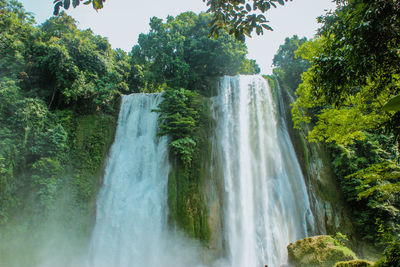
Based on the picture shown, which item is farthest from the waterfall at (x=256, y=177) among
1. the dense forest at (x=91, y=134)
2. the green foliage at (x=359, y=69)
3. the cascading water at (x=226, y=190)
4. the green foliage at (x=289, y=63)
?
the green foliage at (x=289, y=63)

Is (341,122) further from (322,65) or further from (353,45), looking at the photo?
(353,45)

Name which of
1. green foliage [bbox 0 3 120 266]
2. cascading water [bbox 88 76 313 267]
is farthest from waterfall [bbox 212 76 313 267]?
green foliage [bbox 0 3 120 266]

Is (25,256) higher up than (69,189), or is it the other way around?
(69,189)

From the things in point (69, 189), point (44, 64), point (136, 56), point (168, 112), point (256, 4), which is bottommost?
point (69, 189)

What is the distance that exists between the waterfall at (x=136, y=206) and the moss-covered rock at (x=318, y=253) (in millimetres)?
3552

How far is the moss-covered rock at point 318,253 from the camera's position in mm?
5738

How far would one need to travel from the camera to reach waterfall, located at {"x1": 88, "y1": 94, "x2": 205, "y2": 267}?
27.5 ft

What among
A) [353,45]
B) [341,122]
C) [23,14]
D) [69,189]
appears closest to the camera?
[353,45]

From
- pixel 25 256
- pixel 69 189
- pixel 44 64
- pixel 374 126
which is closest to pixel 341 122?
pixel 374 126

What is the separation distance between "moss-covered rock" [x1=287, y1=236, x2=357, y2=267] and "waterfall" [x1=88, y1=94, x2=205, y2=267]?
355 centimetres

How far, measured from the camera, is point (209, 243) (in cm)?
840

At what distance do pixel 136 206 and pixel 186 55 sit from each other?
9682mm

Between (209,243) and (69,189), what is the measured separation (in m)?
6.01

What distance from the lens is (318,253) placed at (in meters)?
6.01
